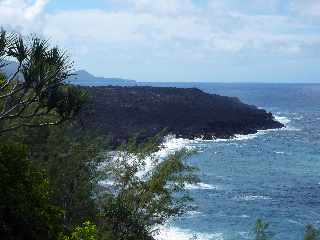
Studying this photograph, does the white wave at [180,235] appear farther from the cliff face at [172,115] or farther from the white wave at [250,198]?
the cliff face at [172,115]

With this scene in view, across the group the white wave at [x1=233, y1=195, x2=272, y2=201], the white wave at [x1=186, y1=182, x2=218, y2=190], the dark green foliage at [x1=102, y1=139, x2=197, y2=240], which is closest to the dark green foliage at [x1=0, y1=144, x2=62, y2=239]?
the dark green foliage at [x1=102, y1=139, x2=197, y2=240]

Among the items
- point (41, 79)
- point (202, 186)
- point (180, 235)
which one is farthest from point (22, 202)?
point (202, 186)

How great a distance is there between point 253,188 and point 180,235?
20.7 metres

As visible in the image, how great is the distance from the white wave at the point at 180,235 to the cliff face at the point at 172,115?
40.9m

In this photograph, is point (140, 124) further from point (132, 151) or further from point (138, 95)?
point (132, 151)

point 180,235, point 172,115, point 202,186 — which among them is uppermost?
point 172,115

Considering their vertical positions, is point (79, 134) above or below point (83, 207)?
above

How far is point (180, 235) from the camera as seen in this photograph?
41.9m

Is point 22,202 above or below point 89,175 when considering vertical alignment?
above

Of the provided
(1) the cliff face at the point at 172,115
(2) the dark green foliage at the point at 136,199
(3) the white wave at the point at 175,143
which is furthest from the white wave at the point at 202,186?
(2) the dark green foliage at the point at 136,199

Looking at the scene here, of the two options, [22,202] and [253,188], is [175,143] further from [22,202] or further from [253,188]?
[22,202]

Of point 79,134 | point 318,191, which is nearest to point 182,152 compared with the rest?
point 79,134

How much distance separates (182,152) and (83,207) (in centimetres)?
538

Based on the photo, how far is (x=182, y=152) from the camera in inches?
1054
